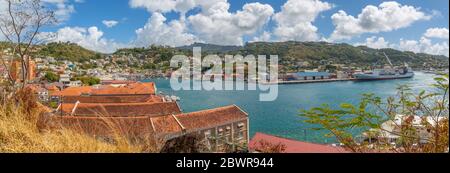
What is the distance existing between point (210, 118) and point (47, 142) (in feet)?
25.3

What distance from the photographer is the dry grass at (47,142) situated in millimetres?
1859

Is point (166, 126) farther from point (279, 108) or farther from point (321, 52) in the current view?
point (321, 52)

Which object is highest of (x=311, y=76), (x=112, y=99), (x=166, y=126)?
(x=311, y=76)

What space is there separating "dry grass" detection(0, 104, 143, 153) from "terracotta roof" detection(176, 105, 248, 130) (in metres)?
6.05

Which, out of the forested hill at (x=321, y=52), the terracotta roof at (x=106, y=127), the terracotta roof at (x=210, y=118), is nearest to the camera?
the terracotta roof at (x=106, y=127)

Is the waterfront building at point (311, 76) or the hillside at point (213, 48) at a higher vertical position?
the hillside at point (213, 48)

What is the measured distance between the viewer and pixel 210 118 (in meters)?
9.65

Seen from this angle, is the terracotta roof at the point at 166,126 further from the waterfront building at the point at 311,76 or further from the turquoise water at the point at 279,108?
the waterfront building at the point at 311,76

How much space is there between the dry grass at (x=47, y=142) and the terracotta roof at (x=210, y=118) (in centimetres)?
605

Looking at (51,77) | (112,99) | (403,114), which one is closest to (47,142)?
(403,114)

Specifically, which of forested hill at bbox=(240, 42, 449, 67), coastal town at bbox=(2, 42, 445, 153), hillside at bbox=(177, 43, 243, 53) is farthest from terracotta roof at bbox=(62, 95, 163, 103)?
forested hill at bbox=(240, 42, 449, 67)

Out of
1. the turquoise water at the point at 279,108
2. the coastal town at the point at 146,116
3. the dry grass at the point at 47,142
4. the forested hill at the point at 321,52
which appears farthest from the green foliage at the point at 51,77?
the dry grass at the point at 47,142

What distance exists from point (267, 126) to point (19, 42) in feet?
41.2

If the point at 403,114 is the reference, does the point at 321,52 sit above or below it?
above
